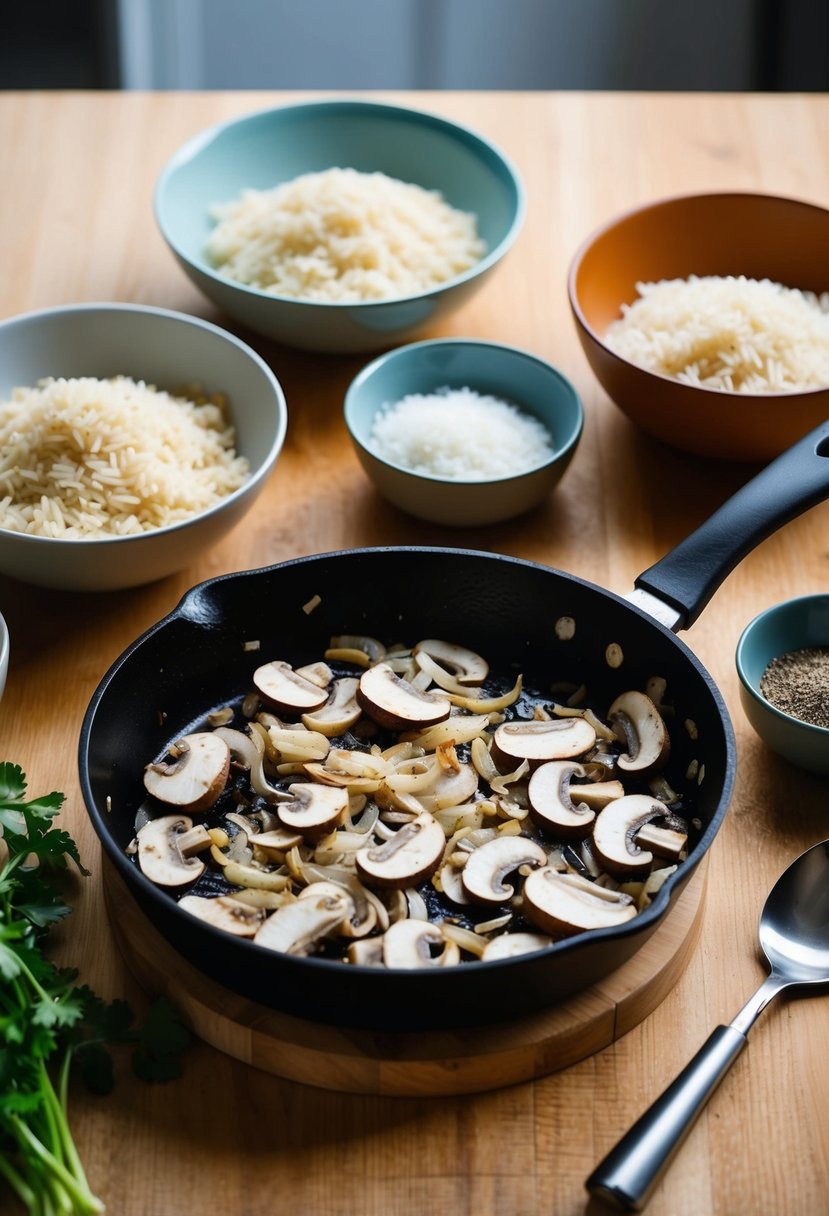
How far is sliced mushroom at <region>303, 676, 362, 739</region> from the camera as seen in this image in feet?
5.34

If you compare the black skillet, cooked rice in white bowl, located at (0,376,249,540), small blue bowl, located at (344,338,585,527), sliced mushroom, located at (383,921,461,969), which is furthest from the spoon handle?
cooked rice in white bowl, located at (0,376,249,540)

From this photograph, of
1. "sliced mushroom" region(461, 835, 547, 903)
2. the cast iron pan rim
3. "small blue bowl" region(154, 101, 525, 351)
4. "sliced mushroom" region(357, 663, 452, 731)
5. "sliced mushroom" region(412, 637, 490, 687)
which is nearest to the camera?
Answer: the cast iron pan rim

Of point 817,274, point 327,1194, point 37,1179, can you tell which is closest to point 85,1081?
point 37,1179

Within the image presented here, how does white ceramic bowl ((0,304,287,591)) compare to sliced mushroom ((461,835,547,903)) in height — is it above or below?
above

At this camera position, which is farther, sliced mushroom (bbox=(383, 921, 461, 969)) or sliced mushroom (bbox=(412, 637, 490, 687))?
sliced mushroom (bbox=(412, 637, 490, 687))

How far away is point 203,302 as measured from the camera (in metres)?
2.52

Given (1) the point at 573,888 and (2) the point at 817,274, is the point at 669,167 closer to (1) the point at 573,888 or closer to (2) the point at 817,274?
(2) the point at 817,274

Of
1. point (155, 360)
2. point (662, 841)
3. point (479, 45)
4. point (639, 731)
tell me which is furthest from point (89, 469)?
point (479, 45)

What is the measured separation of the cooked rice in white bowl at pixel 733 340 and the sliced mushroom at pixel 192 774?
3.23 feet

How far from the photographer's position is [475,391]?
2.23 metres

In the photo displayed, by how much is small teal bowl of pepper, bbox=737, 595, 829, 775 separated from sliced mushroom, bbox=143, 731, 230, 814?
2.23 feet

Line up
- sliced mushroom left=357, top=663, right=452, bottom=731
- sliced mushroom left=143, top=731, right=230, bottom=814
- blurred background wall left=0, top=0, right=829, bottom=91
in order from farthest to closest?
blurred background wall left=0, top=0, right=829, bottom=91, sliced mushroom left=357, top=663, right=452, bottom=731, sliced mushroom left=143, top=731, right=230, bottom=814

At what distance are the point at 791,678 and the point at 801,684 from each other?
2cm

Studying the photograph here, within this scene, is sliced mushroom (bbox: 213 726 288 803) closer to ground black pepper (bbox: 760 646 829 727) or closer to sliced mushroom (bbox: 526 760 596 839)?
sliced mushroom (bbox: 526 760 596 839)
